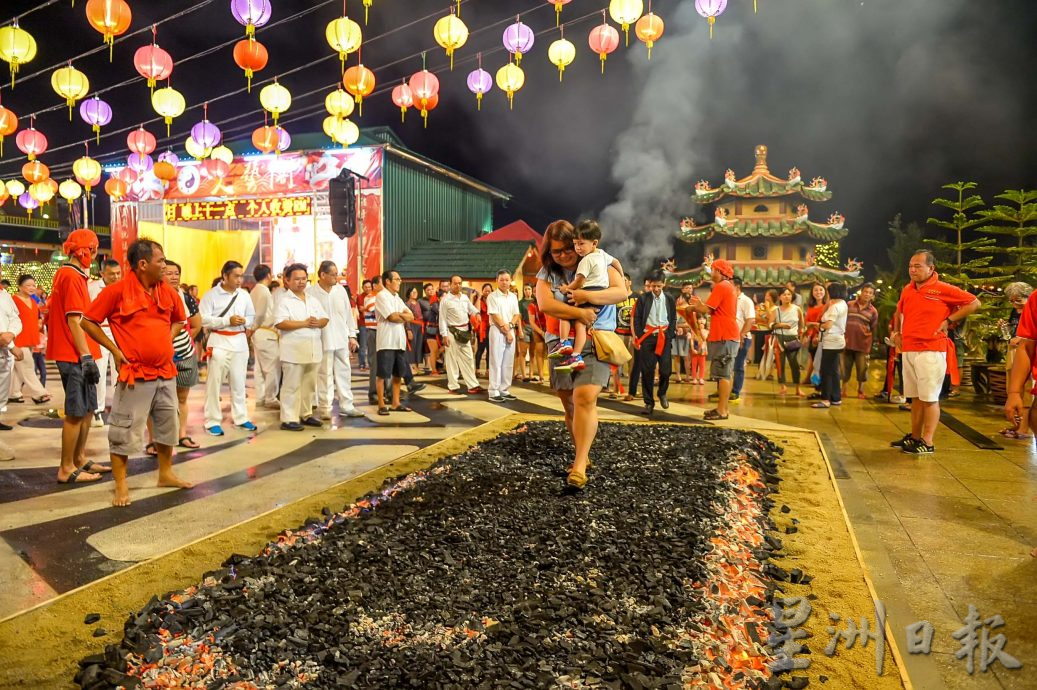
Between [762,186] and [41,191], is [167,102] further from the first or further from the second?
[762,186]

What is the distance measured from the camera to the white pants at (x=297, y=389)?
23.0 ft

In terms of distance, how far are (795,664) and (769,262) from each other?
88.2 ft

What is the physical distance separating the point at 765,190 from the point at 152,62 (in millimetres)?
23177

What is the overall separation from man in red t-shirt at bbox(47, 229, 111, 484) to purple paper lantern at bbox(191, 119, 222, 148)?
1189cm

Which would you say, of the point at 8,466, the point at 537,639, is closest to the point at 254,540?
the point at 537,639

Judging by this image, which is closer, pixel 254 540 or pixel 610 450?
pixel 254 540

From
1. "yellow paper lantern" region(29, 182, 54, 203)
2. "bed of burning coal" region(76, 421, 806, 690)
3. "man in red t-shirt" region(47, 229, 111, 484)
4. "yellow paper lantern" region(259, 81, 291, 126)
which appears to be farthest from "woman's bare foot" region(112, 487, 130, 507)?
"yellow paper lantern" region(29, 182, 54, 203)

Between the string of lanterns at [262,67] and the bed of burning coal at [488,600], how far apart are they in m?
6.34

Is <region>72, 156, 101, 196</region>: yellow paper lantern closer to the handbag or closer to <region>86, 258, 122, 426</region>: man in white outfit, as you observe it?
<region>86, 258, 122, 426</region>: man in white outfit

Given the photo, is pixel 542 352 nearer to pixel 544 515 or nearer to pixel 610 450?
pixel 610 450

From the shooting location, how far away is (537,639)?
2.35m

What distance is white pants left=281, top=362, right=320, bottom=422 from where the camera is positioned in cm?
700

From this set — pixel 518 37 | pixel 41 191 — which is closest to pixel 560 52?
pixel 518 37

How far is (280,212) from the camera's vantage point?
69.2 ft
